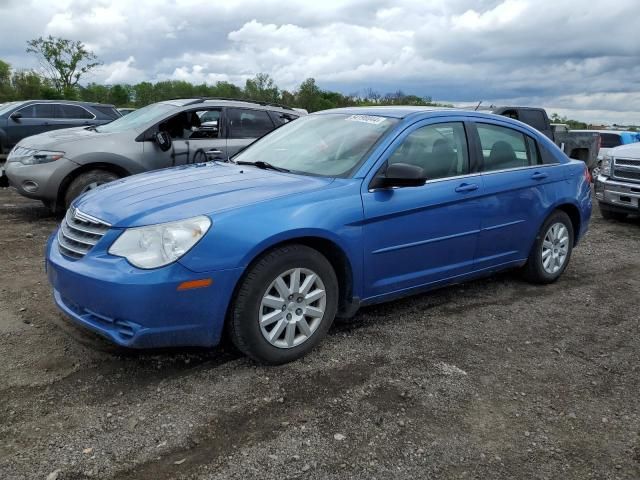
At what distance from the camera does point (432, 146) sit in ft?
15.0

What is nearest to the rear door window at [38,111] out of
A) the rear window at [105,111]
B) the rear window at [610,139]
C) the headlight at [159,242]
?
the rear window at [105,111]

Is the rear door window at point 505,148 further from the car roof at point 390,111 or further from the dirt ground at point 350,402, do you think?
the dirt ground at point 350,402

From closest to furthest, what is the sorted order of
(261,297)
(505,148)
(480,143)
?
(261,297) < (480,143) < (505,148)

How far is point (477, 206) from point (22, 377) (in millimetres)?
3332

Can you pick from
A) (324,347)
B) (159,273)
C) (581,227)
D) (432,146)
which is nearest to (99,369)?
(159,273)

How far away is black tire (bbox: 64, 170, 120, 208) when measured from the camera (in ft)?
24.6

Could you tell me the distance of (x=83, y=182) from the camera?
297 inches

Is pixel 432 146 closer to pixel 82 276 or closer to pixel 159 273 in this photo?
pixel 159 273

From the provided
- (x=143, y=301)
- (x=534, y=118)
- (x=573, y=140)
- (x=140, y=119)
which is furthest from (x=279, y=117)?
(x=573, y=140)

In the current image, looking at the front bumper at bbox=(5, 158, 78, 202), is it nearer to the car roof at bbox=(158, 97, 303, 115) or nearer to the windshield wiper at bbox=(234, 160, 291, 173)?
the car roof at bbox=(158, 97, 303, 115)

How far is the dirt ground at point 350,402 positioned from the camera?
2775 millimetres

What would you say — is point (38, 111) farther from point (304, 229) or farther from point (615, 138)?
point (615, 138)

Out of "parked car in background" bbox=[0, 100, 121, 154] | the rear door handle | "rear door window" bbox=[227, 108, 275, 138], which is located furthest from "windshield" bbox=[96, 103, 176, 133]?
"parked car in background" bbox=[0, 100, 121, 154]

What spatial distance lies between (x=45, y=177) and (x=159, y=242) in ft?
16.0
